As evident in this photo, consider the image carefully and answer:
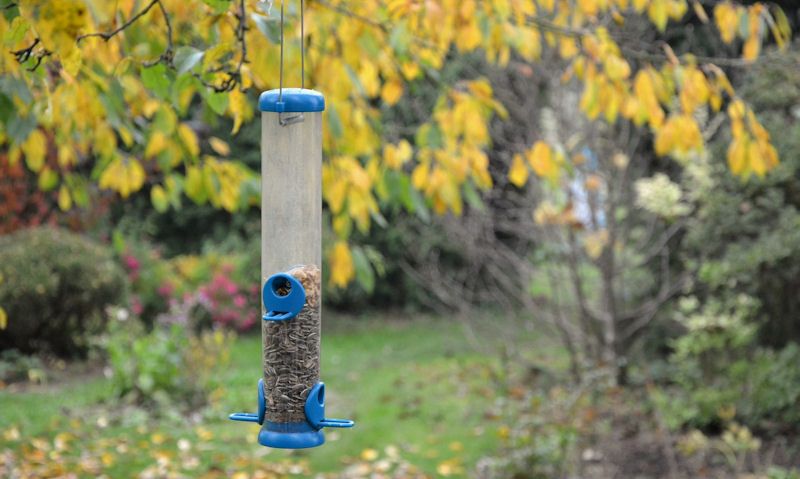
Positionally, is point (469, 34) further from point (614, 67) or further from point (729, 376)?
point (729, 376)

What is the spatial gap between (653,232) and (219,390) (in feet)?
11.0

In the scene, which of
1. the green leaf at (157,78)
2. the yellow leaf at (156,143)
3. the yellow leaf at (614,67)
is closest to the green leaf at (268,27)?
the green leaf at (157,78)

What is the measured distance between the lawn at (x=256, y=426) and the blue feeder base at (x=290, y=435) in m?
3.20

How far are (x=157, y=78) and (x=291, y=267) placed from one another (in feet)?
2.71

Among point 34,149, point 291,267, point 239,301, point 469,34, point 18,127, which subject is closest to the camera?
point 291,267

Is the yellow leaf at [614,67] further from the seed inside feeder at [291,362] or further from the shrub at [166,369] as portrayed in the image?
the shrub at [166,369]

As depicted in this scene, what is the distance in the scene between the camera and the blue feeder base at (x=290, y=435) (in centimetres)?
248

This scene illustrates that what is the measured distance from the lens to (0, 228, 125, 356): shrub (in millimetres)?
7996

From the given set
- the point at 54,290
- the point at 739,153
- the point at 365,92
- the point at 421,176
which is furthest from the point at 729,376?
the point at 54,290

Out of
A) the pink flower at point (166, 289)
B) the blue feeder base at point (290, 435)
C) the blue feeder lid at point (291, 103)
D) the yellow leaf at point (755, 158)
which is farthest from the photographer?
the pink flower at point (166, 289)

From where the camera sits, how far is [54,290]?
8094 mm

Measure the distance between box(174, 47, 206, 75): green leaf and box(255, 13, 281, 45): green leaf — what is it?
182 millimetres

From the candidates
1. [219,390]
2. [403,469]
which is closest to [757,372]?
[403,469]

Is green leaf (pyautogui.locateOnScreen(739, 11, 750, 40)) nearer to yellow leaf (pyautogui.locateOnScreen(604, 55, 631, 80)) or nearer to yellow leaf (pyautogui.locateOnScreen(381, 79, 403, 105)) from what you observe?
yellow leaf (pyautogui.locateOnScreen(604, 55, 631, 80))
